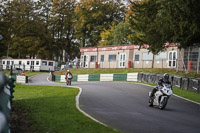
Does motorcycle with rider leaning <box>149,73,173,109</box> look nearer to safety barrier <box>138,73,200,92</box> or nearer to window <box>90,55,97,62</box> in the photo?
safety barrier <box>138,73,200,92</box>

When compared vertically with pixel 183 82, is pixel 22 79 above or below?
below

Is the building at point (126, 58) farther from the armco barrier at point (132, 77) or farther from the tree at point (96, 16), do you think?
the tree at point (96, 16)

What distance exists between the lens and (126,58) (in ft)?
147

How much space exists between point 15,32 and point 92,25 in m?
19.9

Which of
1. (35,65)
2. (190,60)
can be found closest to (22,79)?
(190,60)

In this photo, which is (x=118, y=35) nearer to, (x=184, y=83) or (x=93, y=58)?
(x=93, y=58)

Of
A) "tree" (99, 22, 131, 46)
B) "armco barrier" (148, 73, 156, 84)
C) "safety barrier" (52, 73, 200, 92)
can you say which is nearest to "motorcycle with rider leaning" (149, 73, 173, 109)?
"safety barrier" (52, 73, 200, 92)

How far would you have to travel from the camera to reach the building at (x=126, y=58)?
1505 inches

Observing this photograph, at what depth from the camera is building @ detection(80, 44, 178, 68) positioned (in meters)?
38.2

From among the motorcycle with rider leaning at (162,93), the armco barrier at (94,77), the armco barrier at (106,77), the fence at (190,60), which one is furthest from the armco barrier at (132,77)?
the motorcycle with rider leaning at (162,93)

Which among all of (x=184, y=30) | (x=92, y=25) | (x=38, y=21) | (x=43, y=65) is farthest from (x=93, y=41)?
(x=184, y=30)

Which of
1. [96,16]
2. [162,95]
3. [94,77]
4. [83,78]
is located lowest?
[83,78]

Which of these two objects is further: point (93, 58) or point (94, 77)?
point (93, 58)

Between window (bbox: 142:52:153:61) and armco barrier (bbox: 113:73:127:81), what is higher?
window (bbox: 142:52:153:61)
